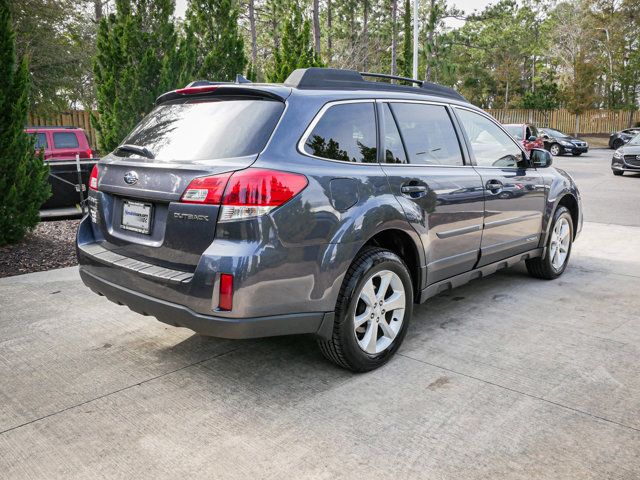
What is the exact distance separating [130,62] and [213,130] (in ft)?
25.5

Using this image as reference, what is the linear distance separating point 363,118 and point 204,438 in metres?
2.08

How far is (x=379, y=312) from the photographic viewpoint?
3506 mm

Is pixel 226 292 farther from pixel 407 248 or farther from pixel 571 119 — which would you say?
pixel 571 119

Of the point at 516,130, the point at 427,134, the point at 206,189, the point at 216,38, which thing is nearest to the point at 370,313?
the point at 206,189

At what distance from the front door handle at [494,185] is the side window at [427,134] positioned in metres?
0.35

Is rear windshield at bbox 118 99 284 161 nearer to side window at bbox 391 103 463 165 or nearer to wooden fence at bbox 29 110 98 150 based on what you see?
side window at bbox 391 103 463 165

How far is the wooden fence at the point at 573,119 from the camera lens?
41.2 metres

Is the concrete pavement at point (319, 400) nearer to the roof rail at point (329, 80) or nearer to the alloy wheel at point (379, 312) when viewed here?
the alloy wheel at point (379, 312)

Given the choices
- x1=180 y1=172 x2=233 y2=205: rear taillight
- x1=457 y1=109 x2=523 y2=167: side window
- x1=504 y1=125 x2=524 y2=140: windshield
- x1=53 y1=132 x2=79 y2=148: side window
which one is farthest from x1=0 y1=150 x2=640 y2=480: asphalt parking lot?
x1=504 y1=125 x2=524 y2=140: windshield

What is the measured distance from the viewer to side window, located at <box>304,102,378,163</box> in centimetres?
321

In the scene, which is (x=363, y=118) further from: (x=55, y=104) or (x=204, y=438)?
(x=55, y=104)

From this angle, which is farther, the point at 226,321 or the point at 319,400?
the point at 319,400

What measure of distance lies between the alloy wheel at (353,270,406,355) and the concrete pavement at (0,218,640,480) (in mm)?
204

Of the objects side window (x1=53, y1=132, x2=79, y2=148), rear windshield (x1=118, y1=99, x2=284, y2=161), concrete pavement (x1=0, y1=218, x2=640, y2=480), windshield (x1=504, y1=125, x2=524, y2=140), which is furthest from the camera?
windshield (x1=504, y1=125, x2=524, y2=140)
